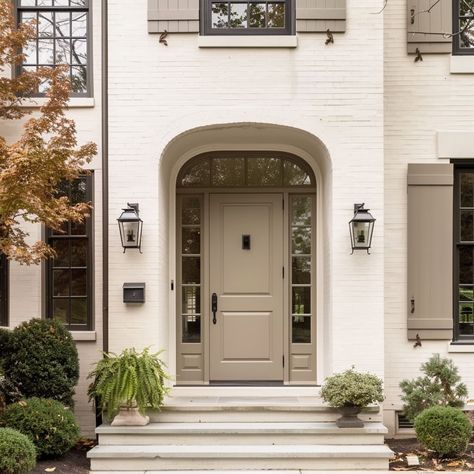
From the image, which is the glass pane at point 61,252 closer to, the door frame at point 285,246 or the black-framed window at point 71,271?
the black-framed window at point 71,271

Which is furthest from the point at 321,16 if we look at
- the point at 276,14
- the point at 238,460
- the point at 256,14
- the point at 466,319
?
the point at 238,460

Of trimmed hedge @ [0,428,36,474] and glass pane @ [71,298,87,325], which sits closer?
trimmed hedge @ [0,428,36,474]

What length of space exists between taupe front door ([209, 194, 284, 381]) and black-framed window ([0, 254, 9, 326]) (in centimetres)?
262

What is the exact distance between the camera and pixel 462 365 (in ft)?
27.3

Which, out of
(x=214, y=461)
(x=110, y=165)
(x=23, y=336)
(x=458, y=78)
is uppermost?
(x=458, y=78)

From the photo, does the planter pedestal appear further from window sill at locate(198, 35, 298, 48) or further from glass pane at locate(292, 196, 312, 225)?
window sill at locate(198, 35, 298, 48)

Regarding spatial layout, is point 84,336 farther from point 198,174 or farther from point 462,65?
point 462,65

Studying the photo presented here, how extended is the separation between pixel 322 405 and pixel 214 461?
1.47m

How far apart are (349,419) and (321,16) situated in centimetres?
468

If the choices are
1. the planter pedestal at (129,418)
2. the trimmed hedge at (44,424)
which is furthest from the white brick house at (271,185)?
the trimmed hedge at (44,424)

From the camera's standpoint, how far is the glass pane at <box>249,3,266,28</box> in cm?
805

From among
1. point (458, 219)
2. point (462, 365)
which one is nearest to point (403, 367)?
point (462, 365)

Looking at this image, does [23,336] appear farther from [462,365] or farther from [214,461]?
[462,365]

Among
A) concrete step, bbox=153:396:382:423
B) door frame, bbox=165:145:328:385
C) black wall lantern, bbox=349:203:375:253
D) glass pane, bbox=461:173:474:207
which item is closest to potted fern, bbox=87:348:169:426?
concrete step, bbox=153:396:382:423
